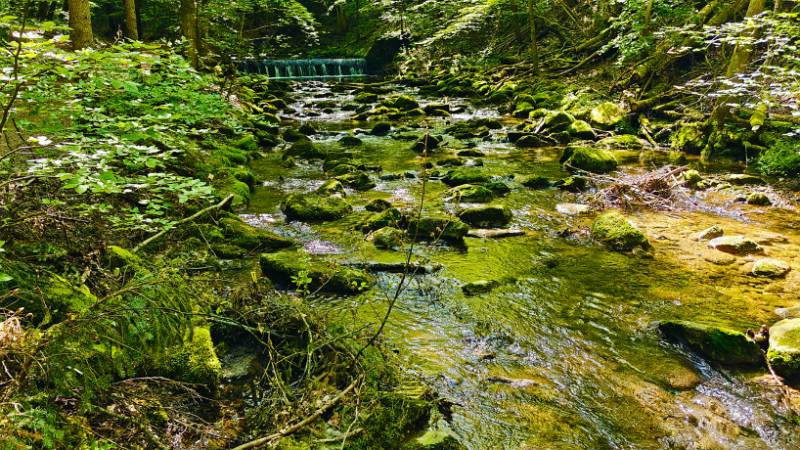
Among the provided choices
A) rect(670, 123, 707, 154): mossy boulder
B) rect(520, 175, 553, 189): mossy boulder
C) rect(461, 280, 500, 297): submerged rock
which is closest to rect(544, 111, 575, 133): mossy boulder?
rect(670, 123, 707, 154): mossy boulder

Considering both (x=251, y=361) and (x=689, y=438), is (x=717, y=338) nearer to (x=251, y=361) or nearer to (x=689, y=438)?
(x=689, y=438)

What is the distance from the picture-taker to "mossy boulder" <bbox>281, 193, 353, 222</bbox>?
738 centimetres

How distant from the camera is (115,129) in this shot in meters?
3.71

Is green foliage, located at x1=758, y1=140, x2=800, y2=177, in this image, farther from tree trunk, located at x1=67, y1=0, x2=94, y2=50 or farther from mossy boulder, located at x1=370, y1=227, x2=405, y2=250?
tree trunk, located at x1=67, y1=0, x2=94, y2=50

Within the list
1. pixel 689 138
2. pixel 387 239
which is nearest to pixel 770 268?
pixel 387 239

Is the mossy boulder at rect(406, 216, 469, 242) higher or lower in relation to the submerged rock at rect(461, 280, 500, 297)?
higher

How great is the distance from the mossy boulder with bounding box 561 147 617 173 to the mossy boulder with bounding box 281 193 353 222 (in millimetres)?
5296

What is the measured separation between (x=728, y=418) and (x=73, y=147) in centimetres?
488

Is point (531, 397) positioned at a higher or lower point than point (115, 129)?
lower

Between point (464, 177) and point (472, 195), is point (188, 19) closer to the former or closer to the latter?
point (464, 177)

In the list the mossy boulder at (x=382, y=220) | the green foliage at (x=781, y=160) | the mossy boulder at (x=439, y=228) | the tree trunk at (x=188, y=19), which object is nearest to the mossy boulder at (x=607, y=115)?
the green foliage at (x=781, y=160)

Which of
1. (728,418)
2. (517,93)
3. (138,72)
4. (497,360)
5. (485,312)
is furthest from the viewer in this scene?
(517,93)

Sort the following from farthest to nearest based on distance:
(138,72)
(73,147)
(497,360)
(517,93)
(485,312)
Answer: (517,93) < (485,312) < (138,72) < (497,360) < (73,147)

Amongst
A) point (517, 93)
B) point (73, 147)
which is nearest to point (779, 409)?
point (73, 147)
